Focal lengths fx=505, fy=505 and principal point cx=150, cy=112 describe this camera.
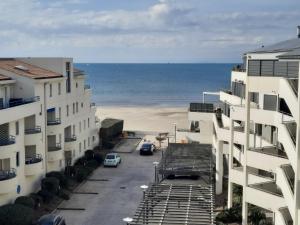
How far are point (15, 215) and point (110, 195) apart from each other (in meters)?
11.7

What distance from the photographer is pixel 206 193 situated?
32781 millimetres

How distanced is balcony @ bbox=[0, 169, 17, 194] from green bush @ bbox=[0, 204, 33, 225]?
5.43 ft

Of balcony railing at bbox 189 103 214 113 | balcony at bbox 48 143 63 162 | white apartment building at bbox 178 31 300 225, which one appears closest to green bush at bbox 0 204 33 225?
balcony at bbox 48 143 63 162

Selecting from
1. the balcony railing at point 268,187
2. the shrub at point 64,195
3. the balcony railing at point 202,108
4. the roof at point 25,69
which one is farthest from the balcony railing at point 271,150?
the balcony railing at point 202,108

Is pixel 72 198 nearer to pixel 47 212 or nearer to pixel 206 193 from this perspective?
pixel 47 212

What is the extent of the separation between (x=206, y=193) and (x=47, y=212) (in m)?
12.4

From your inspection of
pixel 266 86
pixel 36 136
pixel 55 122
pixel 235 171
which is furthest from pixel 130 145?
pixel 266 86

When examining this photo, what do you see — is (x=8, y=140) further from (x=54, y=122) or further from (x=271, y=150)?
(x=271, y=150)

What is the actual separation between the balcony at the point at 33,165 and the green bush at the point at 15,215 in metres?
6.07

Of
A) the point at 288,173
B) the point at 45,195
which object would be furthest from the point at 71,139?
the point at 288,173

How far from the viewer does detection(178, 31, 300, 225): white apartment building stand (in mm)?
21672

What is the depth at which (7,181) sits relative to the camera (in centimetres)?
3444

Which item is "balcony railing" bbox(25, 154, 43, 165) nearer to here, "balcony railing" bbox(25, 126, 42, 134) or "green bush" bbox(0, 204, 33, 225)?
"balcony railing" bbox(25, 126, 42, 134)

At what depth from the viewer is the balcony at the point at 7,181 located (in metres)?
34.2
